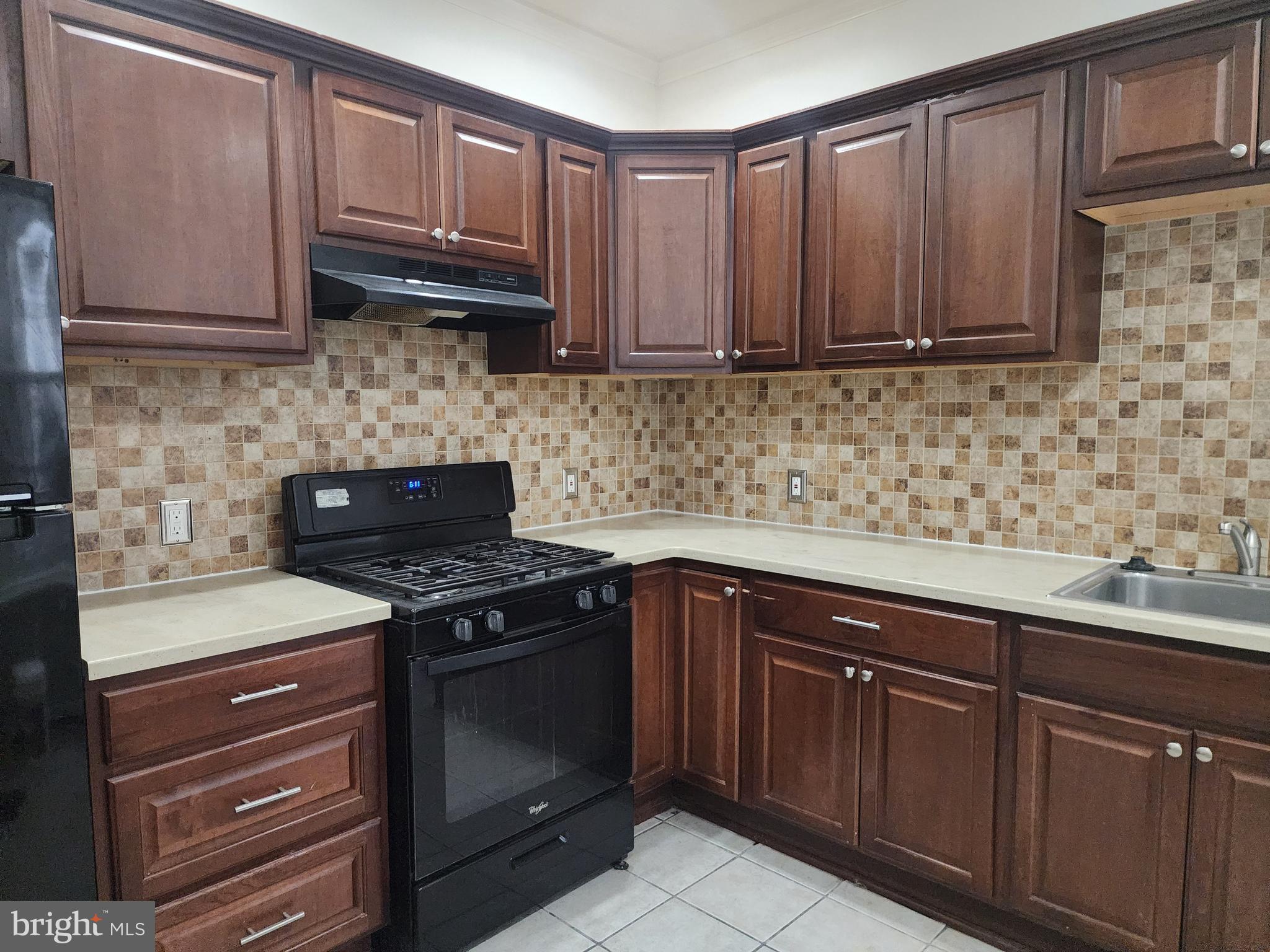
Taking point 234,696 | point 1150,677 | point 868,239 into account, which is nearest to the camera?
point 234,696

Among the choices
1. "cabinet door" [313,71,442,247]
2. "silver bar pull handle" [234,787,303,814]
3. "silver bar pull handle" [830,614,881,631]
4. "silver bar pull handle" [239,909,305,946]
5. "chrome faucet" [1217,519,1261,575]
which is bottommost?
"silver bar pull handle" [239,909,305,946]

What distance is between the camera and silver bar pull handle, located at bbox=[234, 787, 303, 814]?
1.68m

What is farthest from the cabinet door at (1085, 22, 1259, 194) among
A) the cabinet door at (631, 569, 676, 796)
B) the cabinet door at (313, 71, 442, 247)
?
the cabinet door at (313, 71, 442, 247)

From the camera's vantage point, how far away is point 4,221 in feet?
4.29

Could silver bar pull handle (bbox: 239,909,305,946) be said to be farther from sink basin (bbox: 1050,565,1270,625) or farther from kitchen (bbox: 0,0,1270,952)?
sink basin (bbox: 1050,565,1270,625)

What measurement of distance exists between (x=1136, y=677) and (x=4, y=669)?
Answer: 2244mm

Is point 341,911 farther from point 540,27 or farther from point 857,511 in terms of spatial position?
point 540,27

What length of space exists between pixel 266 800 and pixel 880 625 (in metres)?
1.59

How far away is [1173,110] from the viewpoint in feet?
6.31

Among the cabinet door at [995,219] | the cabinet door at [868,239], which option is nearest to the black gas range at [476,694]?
the cabinet door at [868,239]

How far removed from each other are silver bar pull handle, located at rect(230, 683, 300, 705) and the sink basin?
1.81 m

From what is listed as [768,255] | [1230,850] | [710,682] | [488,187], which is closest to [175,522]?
[488,187]

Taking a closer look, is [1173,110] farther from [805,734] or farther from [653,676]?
[653,676]

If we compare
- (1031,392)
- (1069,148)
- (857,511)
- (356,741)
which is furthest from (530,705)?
(1069,148)
